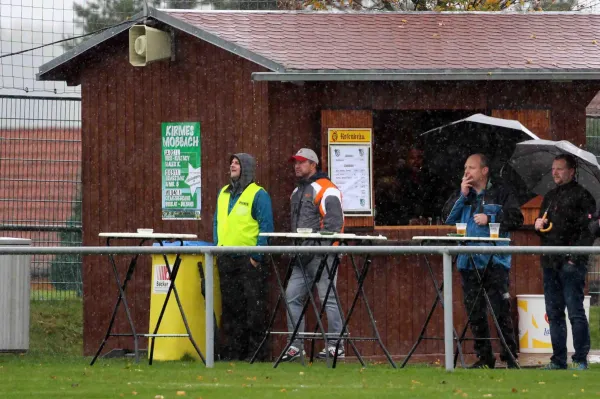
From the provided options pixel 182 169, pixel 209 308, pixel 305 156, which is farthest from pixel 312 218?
pixel 209 308

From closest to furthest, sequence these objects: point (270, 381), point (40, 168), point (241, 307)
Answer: point (270, 381)
point (241, 307)
point (40, 168)

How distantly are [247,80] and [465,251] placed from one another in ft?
13.4

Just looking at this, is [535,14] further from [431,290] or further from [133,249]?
[133,249]

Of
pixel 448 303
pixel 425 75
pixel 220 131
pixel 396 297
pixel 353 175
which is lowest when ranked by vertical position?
pixel 396 297

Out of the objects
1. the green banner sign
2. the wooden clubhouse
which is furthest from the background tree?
the green banner sign

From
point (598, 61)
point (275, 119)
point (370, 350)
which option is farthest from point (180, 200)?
point (598, 61)

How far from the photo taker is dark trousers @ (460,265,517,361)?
1241 cm

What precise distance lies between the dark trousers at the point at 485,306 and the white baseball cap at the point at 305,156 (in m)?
1.89

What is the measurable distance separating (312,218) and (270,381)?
331 cm

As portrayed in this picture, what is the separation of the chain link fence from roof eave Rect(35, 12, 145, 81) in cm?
161

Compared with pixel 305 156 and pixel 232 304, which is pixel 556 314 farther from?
pixel 232 304

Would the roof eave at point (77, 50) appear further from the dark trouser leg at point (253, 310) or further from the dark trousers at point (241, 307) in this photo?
the dark trouser leg at point (253, 310)

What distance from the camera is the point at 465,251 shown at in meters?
10.6

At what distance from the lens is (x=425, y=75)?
13383 millimetres
